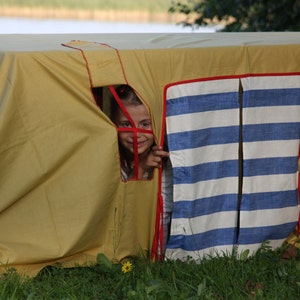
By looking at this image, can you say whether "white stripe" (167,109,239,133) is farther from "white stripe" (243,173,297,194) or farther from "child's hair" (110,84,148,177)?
"white stripe" (243,173,297,194)

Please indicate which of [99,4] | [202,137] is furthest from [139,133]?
[99,4]

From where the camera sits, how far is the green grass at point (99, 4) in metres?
19.2

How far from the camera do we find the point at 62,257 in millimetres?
4523

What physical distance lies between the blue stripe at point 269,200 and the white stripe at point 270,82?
1.75 ft

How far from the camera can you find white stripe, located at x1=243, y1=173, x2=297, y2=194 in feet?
15.8

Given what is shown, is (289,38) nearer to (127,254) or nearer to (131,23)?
(127,254)

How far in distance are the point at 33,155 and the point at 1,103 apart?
28cm

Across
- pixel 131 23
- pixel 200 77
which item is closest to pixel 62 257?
pixel 200 77

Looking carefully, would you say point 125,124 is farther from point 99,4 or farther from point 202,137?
point 99,4

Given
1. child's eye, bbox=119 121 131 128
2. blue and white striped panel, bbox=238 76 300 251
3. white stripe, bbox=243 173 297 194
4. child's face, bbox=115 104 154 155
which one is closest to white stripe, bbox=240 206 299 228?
blue and white striped panel, bbox=238 76 300 251

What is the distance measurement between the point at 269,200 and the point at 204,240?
395 mm

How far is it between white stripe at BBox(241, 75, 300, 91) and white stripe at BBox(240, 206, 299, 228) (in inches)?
24.3

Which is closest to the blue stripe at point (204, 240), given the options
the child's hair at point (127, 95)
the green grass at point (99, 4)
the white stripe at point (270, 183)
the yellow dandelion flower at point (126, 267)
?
the white stripe at point (270, 183)

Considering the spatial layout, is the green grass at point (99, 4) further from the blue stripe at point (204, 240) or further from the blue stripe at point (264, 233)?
the blue stripe at point (204, 240)
